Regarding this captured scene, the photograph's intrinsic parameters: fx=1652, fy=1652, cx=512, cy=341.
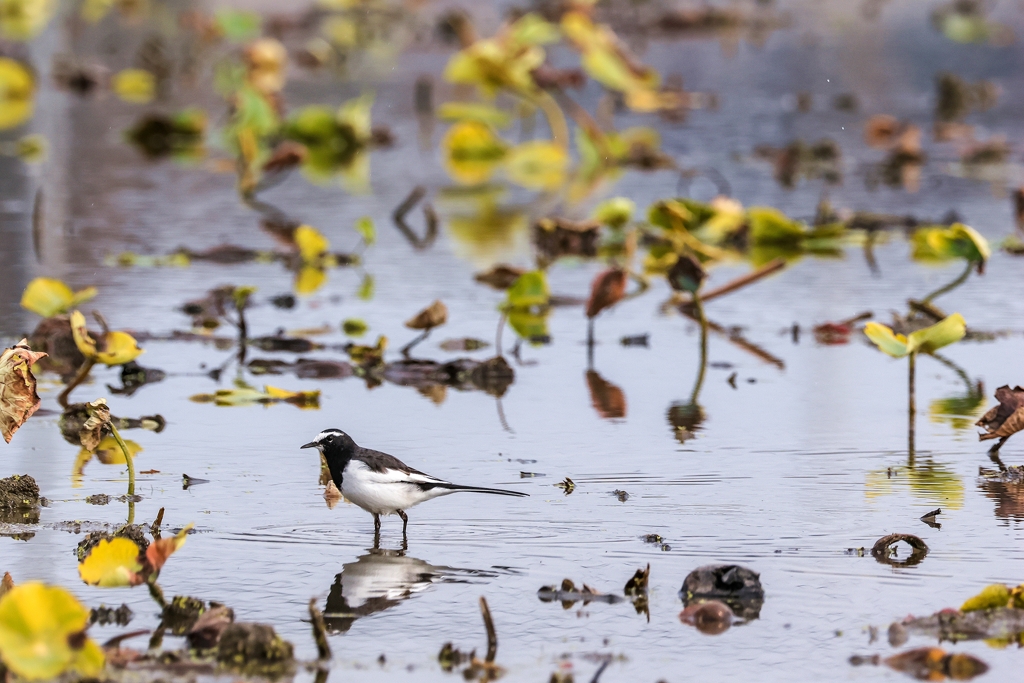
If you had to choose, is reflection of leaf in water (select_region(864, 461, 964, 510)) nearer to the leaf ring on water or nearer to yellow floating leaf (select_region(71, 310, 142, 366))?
the leaf ring on water

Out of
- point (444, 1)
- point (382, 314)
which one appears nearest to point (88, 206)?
point (382, 314)

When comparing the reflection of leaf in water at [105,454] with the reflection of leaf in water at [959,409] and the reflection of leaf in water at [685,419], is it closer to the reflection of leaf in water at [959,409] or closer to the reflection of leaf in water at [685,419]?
the reflection of leaf in water at [685,419]

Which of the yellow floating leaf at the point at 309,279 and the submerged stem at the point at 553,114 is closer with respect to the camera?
the yellow floating leaf at the point at 309,279

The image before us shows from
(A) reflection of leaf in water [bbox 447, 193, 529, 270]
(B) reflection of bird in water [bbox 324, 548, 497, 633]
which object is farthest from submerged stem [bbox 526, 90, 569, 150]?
(B) reflection of bird in water [bbox 324, 548, 497, 633]

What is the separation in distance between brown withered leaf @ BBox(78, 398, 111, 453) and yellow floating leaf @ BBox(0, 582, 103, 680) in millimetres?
1388

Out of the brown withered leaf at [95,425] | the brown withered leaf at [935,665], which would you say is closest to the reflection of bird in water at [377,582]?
the brown withered leaf at [95,425]

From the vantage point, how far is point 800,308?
720 centimetres

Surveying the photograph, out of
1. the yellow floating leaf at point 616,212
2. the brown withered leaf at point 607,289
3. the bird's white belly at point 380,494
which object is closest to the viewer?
the bird's white belly at point 380,494

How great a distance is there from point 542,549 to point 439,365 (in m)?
2.11

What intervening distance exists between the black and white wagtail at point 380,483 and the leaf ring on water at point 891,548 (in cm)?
91

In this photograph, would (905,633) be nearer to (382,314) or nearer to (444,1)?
(382,314)

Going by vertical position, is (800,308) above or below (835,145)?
below

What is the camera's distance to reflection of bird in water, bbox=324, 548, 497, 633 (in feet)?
11.3

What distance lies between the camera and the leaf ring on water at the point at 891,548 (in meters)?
3.72
